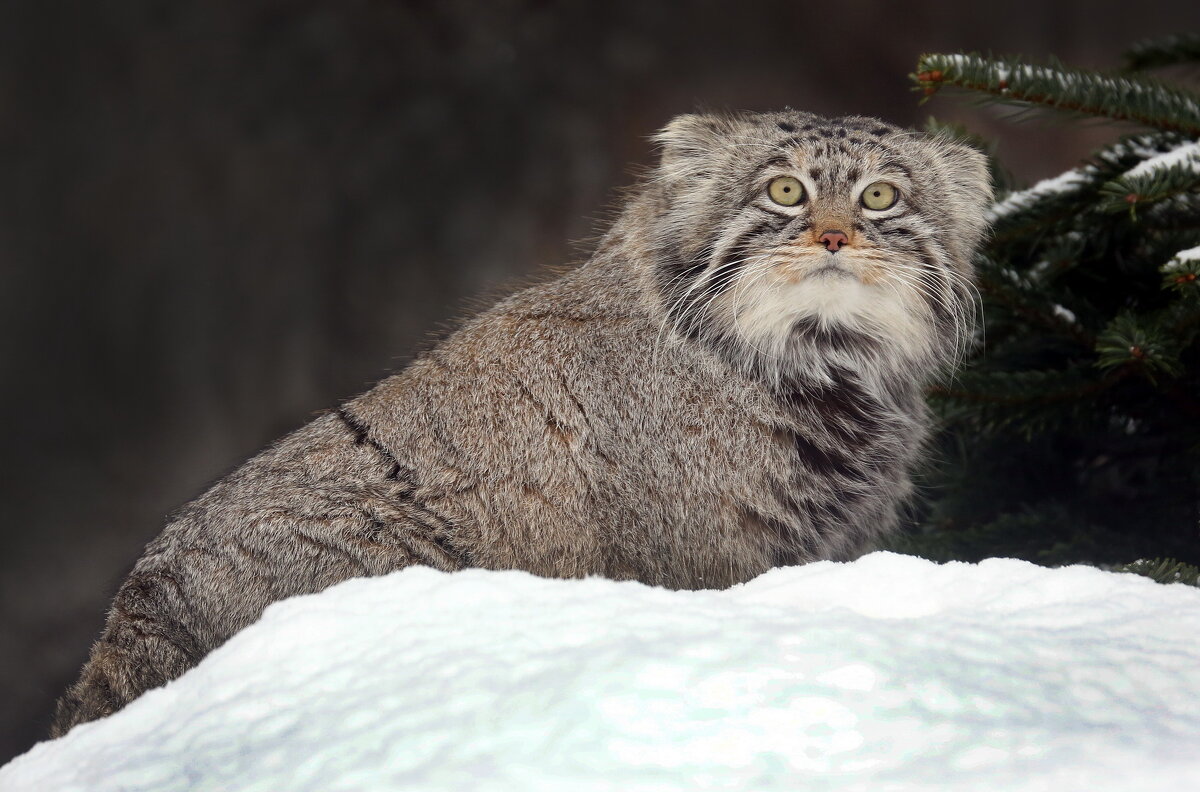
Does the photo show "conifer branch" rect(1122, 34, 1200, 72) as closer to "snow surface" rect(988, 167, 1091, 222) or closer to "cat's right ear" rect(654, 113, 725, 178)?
"snow surface" rect(988, 167, 1091, 222)

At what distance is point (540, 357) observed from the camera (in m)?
2.88

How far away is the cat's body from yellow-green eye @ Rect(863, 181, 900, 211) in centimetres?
4

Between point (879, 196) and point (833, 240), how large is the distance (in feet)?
0.85

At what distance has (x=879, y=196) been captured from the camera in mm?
2770

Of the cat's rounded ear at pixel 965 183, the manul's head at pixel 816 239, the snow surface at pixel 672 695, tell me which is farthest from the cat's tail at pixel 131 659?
the cat's rounded ear at pixel 965 183

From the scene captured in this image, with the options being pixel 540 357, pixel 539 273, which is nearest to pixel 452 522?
pixel 540 357

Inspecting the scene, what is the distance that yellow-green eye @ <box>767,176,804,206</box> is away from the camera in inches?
108

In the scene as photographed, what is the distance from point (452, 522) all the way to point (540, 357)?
52cm

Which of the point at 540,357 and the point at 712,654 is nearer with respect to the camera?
the point at 712,654

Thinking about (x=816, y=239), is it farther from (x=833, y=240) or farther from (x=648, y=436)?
(x=648, y=436)

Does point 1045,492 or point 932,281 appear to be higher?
point 932,281

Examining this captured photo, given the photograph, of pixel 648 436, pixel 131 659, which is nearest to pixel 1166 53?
pixel 648 436

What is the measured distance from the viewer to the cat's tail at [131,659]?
2420mm

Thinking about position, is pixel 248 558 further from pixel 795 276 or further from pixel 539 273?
pixel 795 276
